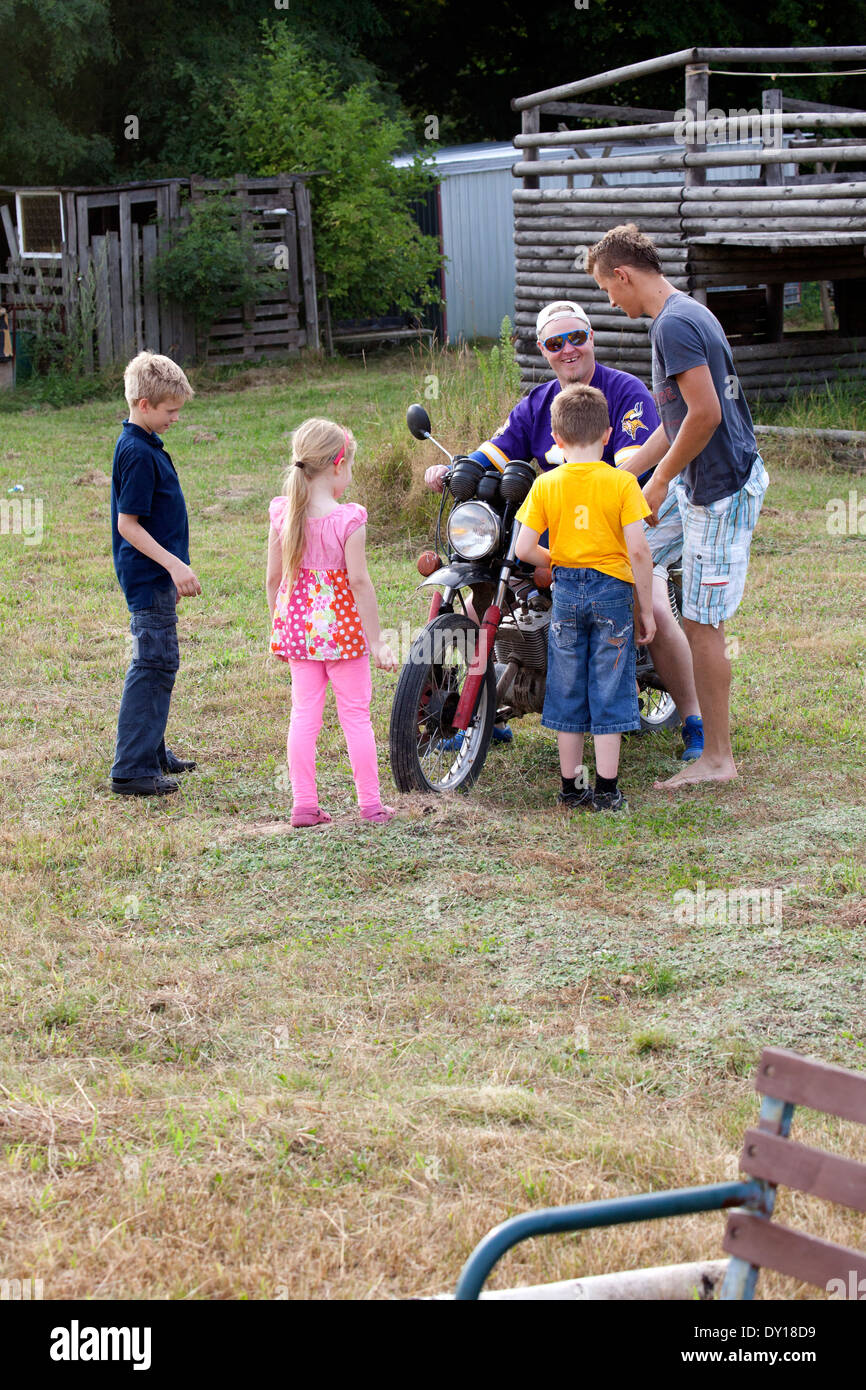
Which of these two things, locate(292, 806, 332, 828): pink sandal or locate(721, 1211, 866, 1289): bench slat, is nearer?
locate(721, 1211, 866, 1289): bench slat

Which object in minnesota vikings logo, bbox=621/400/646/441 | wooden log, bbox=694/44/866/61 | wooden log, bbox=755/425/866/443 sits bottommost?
minnesota vikings logo, bbox=621/400/646/441

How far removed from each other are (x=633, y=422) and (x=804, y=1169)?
4.03m

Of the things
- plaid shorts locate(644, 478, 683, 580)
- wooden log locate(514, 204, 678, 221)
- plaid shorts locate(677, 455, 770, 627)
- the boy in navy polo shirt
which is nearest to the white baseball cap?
plaid shorts locate(677, 455, 770, 627)

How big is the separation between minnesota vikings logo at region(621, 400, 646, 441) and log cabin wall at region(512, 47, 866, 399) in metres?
7.66

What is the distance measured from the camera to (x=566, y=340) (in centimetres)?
543

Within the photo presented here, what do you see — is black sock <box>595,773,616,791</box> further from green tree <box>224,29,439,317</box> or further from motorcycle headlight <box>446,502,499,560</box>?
green tree <box>224,29,439,317</box>

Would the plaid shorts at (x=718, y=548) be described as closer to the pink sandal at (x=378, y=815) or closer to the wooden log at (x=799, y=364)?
the pink sandal at (x=378, y=815)

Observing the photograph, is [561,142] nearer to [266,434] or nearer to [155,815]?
[266,434]

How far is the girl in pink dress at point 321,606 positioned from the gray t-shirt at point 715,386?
1259mm

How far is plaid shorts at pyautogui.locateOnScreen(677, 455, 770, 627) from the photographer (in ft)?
18.5

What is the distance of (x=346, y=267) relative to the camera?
22.7 m

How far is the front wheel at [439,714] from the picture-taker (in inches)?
209

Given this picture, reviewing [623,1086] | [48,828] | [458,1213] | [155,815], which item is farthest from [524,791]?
[458,1213]
